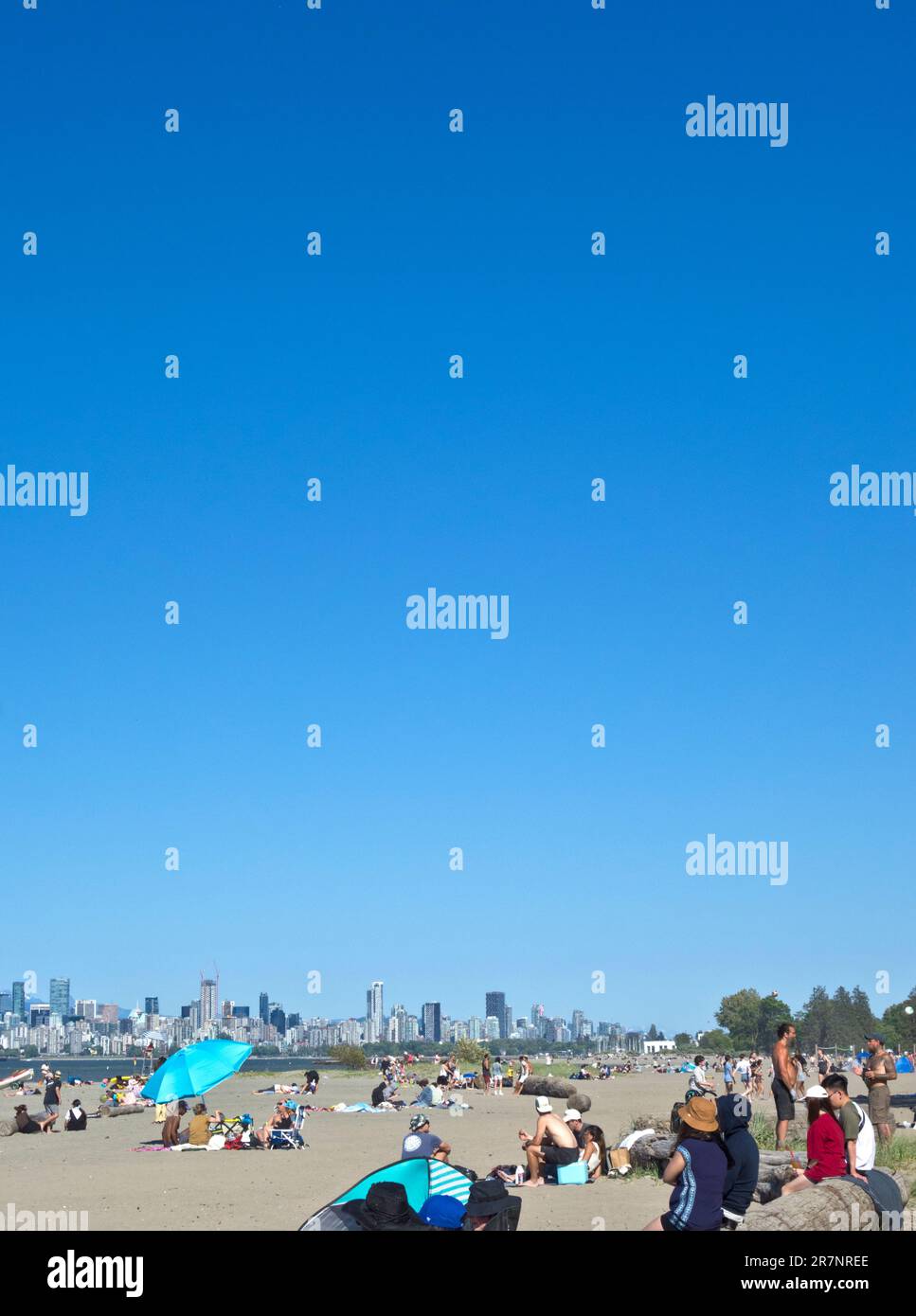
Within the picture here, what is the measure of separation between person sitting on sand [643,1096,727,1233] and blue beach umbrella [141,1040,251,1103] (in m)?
13.5

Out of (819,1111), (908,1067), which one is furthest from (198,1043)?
(908,1067)

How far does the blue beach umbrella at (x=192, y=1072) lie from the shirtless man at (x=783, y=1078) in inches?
374

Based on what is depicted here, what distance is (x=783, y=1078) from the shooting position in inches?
724

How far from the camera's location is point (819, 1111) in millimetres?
13203

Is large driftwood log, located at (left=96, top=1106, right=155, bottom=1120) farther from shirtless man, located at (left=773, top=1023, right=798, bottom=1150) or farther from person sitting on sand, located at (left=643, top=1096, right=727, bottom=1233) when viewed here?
person sitting on sand, located at (left=643, top=1096, right=727, bottom=1233)

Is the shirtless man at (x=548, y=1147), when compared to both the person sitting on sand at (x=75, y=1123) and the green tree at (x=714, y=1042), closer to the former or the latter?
the person sitting on sand at (x=75, y=1123)

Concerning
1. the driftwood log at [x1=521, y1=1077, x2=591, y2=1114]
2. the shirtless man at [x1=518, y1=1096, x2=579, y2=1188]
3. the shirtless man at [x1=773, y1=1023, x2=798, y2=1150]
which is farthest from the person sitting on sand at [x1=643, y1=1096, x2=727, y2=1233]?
the driftwood log at [x1=521, y1=1077, x2=591, y2=1114]

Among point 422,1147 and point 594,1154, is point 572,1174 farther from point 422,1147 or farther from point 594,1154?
point 422,1147

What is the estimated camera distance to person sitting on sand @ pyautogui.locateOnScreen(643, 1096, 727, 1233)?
1050cm
